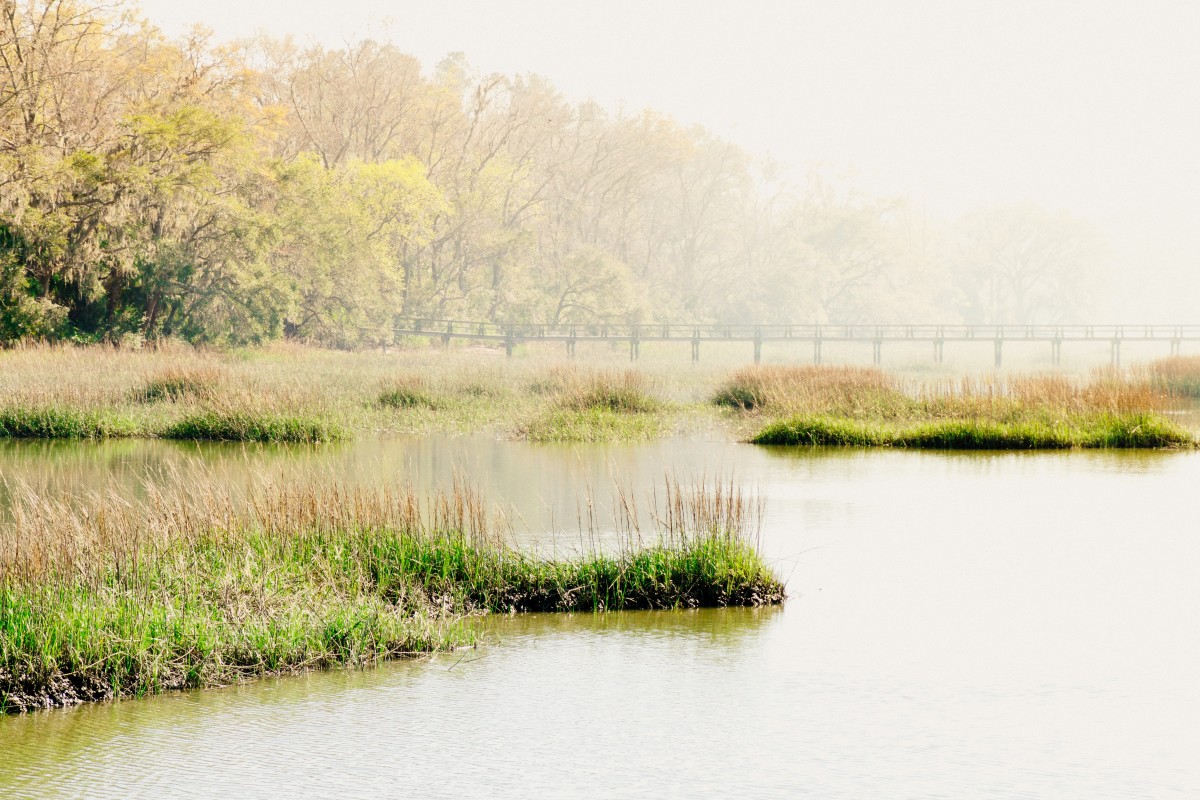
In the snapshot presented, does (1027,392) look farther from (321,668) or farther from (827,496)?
(321,668)

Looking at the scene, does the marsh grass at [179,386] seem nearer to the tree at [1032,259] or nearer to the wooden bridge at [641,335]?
the wooden bridge at [641,335]

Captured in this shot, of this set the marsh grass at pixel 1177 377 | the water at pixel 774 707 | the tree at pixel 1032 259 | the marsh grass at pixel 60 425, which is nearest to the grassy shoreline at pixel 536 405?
the marsh grass at pixel 60 425

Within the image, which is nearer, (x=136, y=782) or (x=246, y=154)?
(x=136, y=782)

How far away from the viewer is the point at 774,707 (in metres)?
7.36

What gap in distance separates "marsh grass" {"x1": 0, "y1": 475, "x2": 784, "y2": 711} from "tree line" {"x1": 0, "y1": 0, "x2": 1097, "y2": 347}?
28.1 m

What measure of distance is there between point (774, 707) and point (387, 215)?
156ft

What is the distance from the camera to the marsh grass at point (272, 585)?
7.42m

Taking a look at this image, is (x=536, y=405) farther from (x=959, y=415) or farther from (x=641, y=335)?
(x=641, y=335)

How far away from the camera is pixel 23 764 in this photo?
6.32 m

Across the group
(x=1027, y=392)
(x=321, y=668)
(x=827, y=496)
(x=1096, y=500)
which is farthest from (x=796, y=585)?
(x=1027, y=392)

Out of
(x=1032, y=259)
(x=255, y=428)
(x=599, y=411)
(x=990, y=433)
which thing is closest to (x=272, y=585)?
(x=255, y=428)

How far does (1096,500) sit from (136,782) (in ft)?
40.7

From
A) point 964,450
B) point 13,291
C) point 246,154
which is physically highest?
point 246,154

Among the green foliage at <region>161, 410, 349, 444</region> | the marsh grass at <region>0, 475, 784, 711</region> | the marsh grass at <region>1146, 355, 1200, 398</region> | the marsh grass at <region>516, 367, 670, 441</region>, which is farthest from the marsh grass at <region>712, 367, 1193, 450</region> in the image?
the marsh grass at <region>0, 475, 784, 711</region>
